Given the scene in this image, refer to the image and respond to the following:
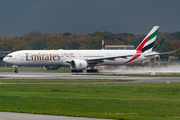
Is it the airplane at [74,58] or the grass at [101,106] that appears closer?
the grass at [101,106]

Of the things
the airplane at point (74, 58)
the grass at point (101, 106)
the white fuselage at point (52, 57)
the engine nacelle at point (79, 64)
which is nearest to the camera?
the grass at point (101, 106)

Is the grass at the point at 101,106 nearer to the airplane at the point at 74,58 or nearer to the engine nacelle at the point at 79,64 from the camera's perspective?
the engine nacelle at the point at 79,64

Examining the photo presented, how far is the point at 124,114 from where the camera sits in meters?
18.1

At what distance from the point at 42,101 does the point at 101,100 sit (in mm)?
4395

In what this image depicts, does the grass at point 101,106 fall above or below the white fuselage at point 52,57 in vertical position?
below

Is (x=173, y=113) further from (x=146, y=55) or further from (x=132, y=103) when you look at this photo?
(x=146, y=55)

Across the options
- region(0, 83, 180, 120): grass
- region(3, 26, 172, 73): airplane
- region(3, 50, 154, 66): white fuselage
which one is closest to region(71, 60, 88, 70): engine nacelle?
region(3, 26, 172, 73): airplane

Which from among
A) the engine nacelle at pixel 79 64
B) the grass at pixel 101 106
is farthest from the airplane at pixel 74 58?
the grass at pixel 101 106

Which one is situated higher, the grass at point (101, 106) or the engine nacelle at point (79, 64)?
the engine nacelle at point (79, 64)

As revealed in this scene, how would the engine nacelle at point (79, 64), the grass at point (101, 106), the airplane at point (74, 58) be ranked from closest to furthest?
1. the grass at point (101, 106)
2. the engine nacelle at point (79, 64)
3. the airplane at point (74, 58)

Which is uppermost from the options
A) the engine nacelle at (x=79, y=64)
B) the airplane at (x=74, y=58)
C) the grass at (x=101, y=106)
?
the airplane at (x=74, y=58)

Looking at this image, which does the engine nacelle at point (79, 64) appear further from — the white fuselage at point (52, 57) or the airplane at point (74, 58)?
A: the white fuselage at point (52, 57)

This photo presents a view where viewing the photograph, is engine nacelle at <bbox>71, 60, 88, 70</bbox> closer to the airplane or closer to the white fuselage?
the airplane

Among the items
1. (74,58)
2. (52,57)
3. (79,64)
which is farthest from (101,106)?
(74,58)
